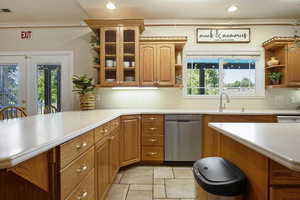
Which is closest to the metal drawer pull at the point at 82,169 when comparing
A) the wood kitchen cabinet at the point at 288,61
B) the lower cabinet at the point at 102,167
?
the lower cabinet at the point at 102,167

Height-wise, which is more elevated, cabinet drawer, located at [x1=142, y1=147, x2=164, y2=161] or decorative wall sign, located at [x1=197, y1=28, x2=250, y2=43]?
decorative wall sign, located at [x1=197, y1=28, x2=250, y2=43]

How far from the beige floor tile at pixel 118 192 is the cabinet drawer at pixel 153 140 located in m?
0.85

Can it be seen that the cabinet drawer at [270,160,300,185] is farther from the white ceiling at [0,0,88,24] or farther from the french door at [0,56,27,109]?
the french door at [0,56,27,109]

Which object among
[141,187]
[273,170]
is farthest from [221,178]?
[141,187]

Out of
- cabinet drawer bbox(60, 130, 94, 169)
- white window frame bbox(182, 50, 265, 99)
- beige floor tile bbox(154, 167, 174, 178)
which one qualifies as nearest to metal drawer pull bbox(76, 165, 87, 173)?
cabinet drawer bbox(60, 130, 94, 169)

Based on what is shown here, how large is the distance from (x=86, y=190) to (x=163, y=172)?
1719mm

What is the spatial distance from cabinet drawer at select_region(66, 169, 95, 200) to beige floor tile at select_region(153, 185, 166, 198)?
3.01ft

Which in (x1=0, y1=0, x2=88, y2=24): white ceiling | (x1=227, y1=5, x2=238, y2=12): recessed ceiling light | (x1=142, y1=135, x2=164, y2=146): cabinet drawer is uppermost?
(x1=0, y1=0, x2=88, y2=24): white ceiling

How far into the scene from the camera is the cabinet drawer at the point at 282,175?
891mm

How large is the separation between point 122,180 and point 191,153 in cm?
120

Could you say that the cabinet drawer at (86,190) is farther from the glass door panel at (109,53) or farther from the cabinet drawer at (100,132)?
the glass door panel at (109,53)

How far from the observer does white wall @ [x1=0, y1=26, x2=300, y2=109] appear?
381cm

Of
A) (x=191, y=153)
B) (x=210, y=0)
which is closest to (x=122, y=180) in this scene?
(x=191, y=153)

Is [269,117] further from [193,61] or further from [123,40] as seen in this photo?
[123,40]
